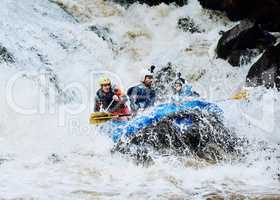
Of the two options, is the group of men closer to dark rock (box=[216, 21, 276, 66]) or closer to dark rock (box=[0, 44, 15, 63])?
dark rock (box=[0, 44, 15, 63])

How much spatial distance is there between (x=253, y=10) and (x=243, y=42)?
1602mm

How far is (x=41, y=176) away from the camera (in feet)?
22.3

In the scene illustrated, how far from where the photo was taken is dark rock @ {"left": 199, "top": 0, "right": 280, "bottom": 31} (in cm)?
1242

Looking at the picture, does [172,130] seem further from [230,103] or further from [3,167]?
[3,167]

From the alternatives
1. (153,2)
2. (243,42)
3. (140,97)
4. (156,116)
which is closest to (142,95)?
(140,97)

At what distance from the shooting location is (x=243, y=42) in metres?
11.8

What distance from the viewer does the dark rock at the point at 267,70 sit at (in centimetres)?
1048

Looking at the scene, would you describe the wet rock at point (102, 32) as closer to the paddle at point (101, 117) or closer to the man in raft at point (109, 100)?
the man in raft at point (109, 100)

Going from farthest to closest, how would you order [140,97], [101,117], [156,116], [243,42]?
[243,42], [140,97], [101,117], [156,116]

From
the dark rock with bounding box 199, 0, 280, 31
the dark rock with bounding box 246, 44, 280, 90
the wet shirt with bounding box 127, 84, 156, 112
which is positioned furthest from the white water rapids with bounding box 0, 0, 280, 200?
the wet shirt with bounding box 127, 84, 156, 112

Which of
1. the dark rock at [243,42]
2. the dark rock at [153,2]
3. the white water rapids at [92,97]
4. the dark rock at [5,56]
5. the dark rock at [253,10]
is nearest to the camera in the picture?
the white water rapids at [92,97]

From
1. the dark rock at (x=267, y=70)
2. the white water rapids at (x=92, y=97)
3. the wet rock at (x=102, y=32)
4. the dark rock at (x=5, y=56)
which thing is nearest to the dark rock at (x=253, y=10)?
the white water rapids at (x=92, y=97)

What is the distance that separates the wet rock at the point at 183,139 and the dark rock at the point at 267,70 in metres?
3.06

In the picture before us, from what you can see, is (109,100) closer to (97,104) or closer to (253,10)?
(97,104)
